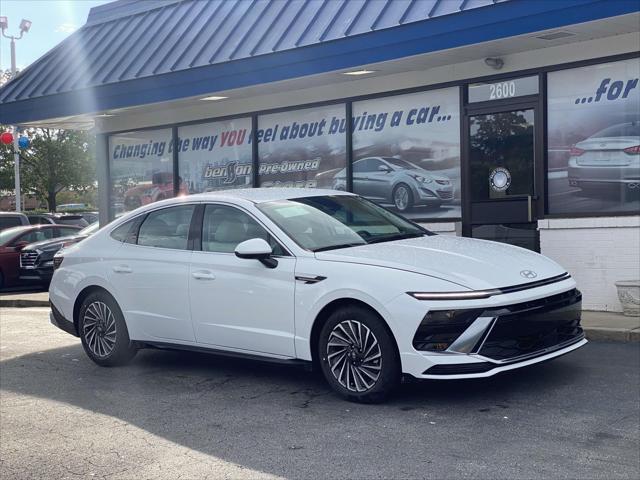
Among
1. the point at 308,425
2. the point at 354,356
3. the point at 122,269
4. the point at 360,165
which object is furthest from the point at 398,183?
the point at 308,425

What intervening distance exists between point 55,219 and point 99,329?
15717mm

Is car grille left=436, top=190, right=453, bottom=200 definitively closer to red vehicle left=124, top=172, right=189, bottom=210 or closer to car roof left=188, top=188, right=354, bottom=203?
car roof left=188, top=188, right=354, bottom=203

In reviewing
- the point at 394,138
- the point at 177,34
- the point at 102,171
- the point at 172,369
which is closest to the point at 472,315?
the point at 172,369

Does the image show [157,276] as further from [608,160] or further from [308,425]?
[608,160]

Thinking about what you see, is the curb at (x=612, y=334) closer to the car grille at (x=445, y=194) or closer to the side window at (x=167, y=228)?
the car grille at (x=445, y=194)

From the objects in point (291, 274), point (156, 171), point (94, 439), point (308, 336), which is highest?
point (156, 171)

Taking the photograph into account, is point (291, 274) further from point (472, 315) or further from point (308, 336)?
point (472, 315)

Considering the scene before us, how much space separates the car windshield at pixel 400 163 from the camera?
38.2 feet

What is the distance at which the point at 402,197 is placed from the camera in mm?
11828

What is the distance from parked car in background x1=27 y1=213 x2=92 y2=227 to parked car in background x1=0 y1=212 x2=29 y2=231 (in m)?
1.10

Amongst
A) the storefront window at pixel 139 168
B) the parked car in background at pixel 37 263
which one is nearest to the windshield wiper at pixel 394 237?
the storefront window at pixel 139 168

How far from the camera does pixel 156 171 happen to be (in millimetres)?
15227

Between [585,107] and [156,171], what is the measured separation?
838 cm

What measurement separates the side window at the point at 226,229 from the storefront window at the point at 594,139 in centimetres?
489
